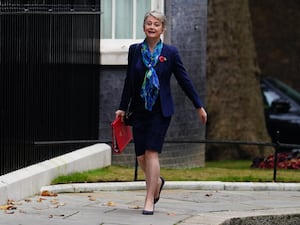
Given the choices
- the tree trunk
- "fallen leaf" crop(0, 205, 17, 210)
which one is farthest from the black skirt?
the tree trunk

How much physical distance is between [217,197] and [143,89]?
6.82ft

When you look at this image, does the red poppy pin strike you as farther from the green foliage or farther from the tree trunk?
the tree trunk

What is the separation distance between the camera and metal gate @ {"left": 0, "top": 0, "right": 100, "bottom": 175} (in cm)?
1303

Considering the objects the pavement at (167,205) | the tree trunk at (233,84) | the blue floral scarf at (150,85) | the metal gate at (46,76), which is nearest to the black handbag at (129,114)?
the blue floral scarf at (150,85)

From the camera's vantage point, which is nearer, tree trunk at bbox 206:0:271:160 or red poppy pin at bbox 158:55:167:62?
red poppy pin at bbox 158:55:167:62

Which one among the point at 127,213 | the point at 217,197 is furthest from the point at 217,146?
the point at 127,213

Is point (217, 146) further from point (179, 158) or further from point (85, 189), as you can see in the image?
point (85, 189)

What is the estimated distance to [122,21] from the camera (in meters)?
17.4

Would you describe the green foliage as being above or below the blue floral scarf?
below

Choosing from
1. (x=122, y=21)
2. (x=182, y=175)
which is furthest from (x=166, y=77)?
(x=122, y=21)

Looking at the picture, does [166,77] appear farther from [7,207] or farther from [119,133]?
[7,207]

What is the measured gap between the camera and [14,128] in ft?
43.1

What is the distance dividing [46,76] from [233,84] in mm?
8138

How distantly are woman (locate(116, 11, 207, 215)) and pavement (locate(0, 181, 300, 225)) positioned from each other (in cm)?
44
